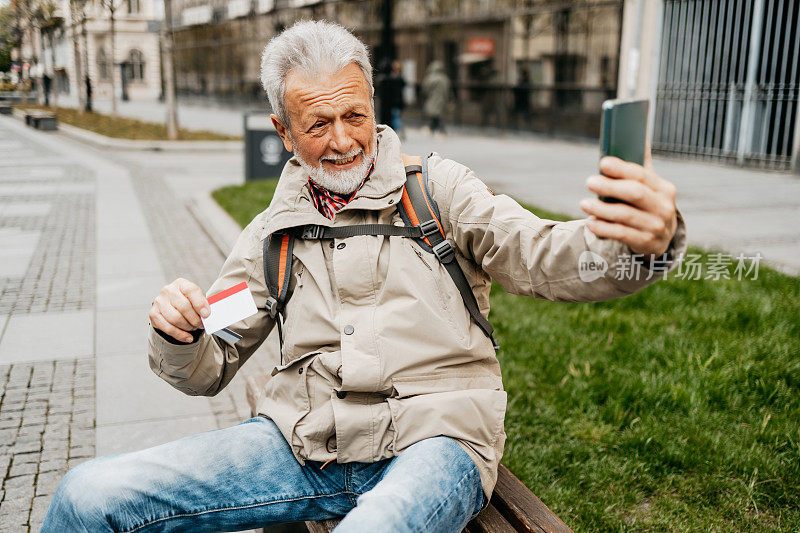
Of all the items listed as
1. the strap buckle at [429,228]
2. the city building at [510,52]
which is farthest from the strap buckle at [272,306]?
the city building at [510,52]

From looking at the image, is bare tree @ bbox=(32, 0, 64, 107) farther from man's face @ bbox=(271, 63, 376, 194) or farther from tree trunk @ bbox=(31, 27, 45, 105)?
man's face @ bbox=(271, 63, 376, 194)

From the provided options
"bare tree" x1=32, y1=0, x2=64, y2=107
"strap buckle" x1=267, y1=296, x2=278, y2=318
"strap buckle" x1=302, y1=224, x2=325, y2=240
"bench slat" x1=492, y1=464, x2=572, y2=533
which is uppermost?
"bare tree" x1=32, y1=0, x2=64, y2=107

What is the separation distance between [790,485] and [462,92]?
63.4 feet

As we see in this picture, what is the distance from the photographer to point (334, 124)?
228 centimetres

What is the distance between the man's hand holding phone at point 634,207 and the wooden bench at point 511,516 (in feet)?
2.78


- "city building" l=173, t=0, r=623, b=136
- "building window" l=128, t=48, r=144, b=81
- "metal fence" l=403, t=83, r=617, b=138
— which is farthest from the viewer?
"building window" l=128, t=48, r=144, b=81

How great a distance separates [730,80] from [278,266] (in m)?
12.8

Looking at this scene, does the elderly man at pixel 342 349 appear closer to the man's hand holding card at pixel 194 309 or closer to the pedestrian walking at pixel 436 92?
the man's hand holding card at pixel 194 309

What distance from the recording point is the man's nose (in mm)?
2271

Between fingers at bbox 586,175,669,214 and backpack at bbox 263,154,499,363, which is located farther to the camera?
backpack at bbox 263,154,499,363

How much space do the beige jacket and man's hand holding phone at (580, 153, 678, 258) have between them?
0.41m

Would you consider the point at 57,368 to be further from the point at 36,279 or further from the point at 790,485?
the point at 790,485

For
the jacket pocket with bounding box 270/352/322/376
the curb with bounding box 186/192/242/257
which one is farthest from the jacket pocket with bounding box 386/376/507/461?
the curb with bounding box 186/192/242/257

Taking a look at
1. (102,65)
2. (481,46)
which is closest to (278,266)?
(481,46)
